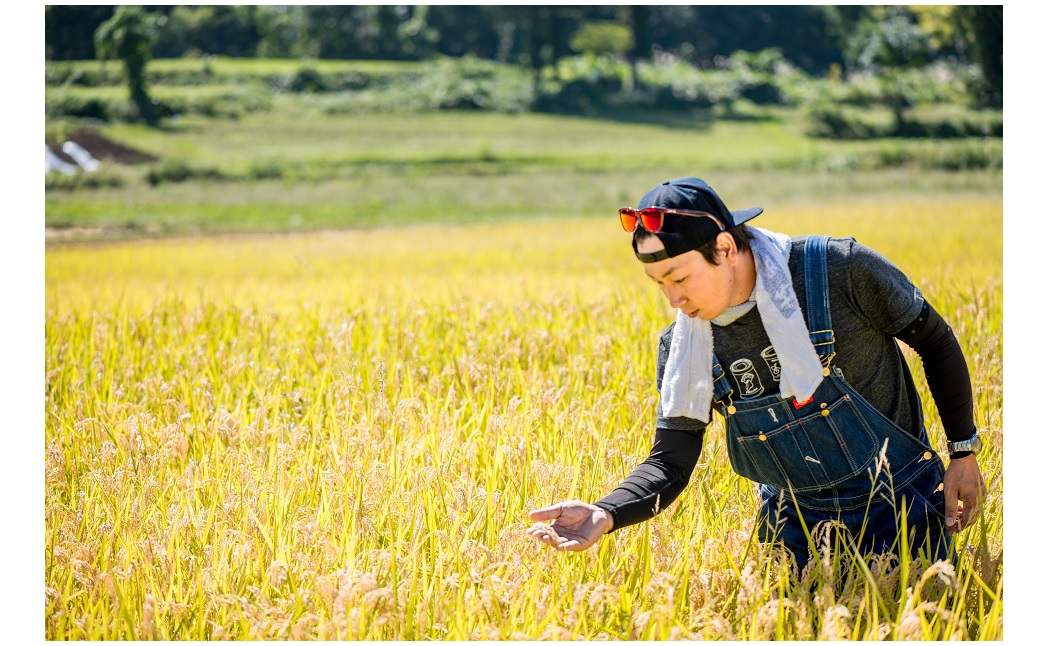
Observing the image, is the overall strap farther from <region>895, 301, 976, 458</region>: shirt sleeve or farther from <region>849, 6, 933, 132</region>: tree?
<region>849, 6, 933, 132</region>: tree

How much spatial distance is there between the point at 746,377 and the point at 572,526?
57 centimetres

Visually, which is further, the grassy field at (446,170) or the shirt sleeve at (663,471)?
the grassy field at (446,170)

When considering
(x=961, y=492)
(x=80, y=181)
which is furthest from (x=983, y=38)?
(x=80, y=181)

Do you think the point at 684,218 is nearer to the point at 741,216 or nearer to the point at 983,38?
the point at 741,216

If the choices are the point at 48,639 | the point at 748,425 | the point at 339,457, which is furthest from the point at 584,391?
the point at 48,639

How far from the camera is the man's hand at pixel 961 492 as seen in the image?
6.67ft

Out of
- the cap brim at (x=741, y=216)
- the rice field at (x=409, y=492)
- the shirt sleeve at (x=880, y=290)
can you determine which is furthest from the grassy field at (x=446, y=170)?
the shirt sleeve at (x=880, y=290)

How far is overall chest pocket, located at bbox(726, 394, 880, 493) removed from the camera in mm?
2029

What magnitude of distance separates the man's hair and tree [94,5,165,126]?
858 centimetres

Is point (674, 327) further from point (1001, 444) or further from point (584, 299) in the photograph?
point (584, 299)

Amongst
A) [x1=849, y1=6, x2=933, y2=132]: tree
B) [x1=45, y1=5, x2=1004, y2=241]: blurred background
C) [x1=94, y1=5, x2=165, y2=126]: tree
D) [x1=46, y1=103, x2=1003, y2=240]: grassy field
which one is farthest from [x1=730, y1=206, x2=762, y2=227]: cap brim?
[x1=46, y1=103, x2=1003, y2=240]: grassy field

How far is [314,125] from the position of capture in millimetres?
23500

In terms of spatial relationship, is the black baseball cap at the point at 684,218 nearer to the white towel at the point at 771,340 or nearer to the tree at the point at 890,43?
the white towel at the point at 771,340

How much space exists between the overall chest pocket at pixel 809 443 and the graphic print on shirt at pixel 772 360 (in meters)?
0.08
